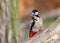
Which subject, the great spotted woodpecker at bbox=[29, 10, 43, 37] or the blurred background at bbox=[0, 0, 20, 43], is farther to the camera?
the great spotted woodpecker at bbox=[29, 10, 43, 37]

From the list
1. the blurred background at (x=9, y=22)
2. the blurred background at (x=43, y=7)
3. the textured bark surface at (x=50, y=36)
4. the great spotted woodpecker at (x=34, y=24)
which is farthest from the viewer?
the blurred background at (x=43, y=7)

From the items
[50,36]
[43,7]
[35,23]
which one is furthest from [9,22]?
[43,7]

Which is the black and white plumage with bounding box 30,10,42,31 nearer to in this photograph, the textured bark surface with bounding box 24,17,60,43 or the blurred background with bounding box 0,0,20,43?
the textured bark surface with bounding box 24,17,60,43

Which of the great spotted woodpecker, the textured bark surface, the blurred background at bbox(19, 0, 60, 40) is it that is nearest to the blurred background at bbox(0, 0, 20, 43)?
the textured bark surface

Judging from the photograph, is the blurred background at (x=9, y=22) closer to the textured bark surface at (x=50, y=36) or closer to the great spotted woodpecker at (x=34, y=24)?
the textured bark surface at (x=50, y=36)

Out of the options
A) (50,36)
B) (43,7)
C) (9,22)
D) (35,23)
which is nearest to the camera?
(9,22)

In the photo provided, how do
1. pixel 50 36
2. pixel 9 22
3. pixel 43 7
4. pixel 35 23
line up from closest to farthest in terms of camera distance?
pixel 9 22 → pixel 50 36 → pixel 35 23 → pixel 43 7

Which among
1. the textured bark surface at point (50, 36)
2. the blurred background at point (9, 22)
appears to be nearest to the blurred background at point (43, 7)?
the textured bark surface at point (50, 36)

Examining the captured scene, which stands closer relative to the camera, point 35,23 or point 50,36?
point 50,36

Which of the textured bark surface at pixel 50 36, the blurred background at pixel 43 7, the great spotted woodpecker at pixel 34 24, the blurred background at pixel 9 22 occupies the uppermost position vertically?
the blurred background at pixel 9 22

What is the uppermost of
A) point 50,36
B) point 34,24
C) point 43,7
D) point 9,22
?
point 9,22

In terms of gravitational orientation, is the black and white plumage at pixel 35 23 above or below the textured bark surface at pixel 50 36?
below

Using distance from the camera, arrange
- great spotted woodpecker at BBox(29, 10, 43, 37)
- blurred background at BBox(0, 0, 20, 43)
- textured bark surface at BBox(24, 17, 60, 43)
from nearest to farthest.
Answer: blurred background at BBox(0, 0, 20, 43), textured bark surface at BBox(24, 17, 60, 43), great spotted woodpecker at BBox(29, 10, 43, 37)

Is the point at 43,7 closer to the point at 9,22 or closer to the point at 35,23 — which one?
the point at 35,23
